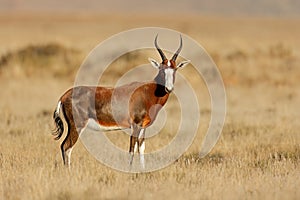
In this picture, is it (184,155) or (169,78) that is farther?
(184,155)

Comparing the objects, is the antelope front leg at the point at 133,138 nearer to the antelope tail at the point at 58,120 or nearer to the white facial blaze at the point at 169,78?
the white facial blaze at the point at 169,78

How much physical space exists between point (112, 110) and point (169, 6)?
500 ft

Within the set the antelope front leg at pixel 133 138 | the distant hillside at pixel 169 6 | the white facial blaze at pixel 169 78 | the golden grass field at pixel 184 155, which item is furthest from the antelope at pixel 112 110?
the distant hillside at pixel 169 6

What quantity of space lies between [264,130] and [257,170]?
168 inches

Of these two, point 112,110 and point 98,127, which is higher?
point 112,110

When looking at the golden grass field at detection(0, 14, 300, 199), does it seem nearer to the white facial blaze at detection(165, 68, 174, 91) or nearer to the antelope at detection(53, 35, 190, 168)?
the antelope at detection(53, 35, 190, 168)

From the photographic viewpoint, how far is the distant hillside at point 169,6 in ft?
514

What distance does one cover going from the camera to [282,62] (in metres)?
28.8

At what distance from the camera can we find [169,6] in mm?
160875

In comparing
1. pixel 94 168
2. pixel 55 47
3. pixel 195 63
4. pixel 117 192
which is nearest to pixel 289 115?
pixel 94 168

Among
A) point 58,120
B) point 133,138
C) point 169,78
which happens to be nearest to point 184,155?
point 133,138

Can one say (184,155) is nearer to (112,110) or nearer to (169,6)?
(112,110)

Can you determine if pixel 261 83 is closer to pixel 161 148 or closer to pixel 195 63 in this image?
pixel 195 63

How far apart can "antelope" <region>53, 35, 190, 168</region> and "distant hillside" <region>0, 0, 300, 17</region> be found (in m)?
145
